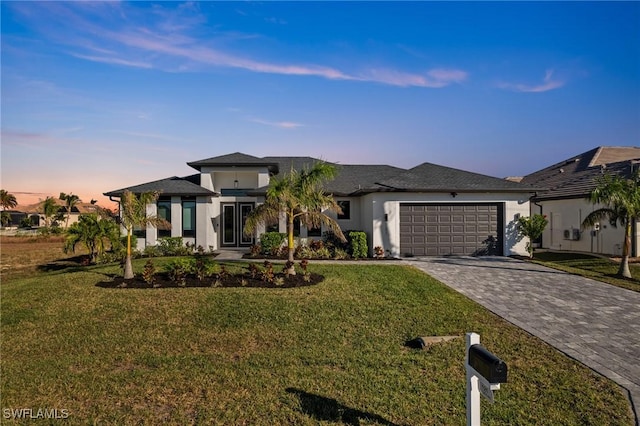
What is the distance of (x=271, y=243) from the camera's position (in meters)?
16.3

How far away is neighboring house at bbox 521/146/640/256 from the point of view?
16.1m

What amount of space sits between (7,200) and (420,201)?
80.8m

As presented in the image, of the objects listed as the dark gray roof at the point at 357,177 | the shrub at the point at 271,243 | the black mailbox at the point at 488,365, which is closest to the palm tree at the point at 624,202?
the dark gray roof at the point at 357,177

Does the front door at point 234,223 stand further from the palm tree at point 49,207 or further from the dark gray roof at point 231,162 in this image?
the palm tree at point 49,207

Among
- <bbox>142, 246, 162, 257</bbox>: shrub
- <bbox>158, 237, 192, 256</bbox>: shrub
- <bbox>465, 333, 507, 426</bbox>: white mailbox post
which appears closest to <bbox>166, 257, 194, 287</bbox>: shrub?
<bbox>158, 237, 192, 256</bbox>: shrub

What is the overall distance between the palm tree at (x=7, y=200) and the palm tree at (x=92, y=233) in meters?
68.6

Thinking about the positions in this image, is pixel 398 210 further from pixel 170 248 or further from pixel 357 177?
pixel 170 248

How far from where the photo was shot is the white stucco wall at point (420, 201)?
1557 centimetres

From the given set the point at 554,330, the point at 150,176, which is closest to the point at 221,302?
the point at 554,330

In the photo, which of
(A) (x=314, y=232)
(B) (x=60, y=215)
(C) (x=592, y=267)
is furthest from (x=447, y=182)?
(B) (x=60, y=215)

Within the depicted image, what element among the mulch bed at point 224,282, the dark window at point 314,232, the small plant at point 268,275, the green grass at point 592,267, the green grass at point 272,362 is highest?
the dark window at point 314,232

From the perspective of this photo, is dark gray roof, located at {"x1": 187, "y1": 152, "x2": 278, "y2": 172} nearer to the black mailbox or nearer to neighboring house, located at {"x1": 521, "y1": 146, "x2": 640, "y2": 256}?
neighboring house, located at {"x1": 521, "y1": 146, "x2": 640, "y2": 256}

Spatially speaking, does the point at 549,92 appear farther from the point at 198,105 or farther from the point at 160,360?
the point at 160,360

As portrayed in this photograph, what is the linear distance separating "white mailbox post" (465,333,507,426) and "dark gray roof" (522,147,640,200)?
1611cm
